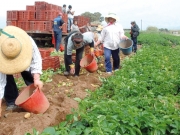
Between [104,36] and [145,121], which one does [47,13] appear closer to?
[104,36]

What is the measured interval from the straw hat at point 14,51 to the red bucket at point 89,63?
2957 mm

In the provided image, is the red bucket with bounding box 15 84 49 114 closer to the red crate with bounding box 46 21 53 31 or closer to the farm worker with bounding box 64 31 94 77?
the farm worker with bounding box 64 31 94 77

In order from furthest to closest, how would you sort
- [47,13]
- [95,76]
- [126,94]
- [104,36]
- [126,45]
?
[47,13]
[126,45]
[104,36]
[95,76]
[126,94]

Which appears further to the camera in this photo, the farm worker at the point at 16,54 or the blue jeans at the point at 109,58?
the blue jeans at the point at 109,58

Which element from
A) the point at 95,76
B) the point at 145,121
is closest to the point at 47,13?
the point at 95,76

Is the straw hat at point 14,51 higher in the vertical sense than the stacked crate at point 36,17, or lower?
lower

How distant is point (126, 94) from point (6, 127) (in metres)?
1.79

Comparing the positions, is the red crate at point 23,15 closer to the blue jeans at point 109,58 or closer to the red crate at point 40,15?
the red crate at point 40,15

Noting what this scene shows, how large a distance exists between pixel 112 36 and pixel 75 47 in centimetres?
148

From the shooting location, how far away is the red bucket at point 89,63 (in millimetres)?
6578

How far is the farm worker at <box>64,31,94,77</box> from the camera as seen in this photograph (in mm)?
5934

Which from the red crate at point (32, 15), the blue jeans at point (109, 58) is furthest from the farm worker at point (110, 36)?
the red crate at point (32, 15)

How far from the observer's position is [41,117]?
3.58 metres

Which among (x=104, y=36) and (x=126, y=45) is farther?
(x=126, y=45)
